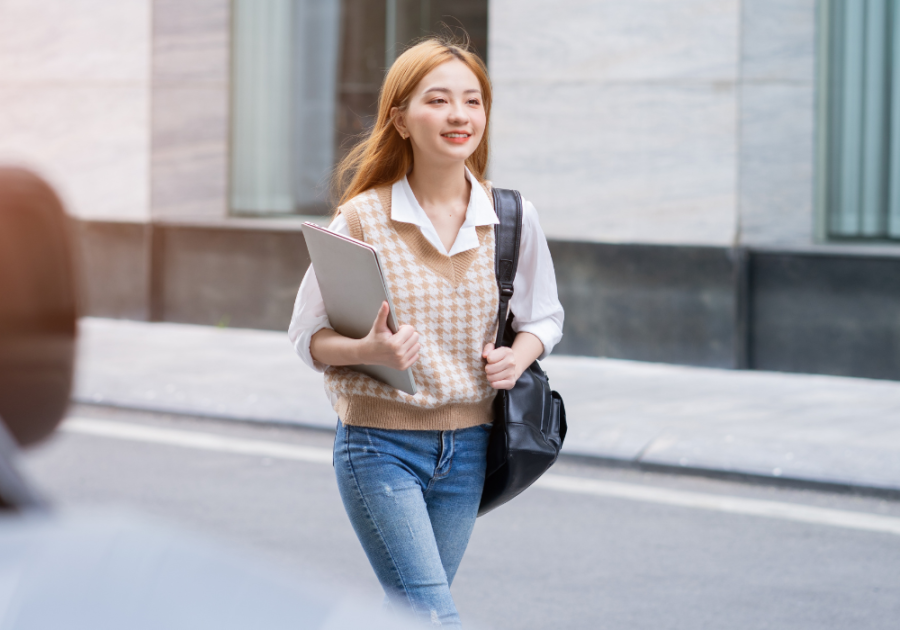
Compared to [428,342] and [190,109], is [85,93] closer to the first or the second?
[190,109]

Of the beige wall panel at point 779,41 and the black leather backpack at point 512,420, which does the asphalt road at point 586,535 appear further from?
the beige wall panel at point 779,41

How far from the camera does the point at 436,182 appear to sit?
251 cm

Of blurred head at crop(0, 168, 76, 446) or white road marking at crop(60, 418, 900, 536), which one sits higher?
blurred head at crop(0, 168, 76, 446)

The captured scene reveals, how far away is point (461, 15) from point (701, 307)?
3.29 metres

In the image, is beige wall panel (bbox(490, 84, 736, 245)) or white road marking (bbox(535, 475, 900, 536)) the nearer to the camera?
white road marking (bbox(535, 475, 900, 536))

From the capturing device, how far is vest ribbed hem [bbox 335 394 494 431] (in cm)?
241

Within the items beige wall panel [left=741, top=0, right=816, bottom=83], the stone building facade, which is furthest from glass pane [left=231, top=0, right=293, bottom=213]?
beige wall panel [left=741, top=0, right=816, bottom=83]

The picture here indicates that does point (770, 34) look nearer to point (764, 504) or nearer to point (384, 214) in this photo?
point (764, 504)

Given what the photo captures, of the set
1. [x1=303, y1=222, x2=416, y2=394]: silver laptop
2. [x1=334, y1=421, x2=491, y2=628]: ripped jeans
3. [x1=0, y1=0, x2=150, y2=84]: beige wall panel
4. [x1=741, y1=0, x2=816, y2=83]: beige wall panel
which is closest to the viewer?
[x1=303, y1=222, x2=416, y2=394]: silver laptop

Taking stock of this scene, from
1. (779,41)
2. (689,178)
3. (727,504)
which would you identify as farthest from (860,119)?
(727,504)

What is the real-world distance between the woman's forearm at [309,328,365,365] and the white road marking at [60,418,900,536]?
268 cm

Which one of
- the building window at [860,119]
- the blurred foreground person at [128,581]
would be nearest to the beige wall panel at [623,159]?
the building window at [860,119]

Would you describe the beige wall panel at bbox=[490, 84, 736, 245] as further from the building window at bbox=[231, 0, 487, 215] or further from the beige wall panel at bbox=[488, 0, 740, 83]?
the building window at bbox=[231, 0, 487, 215]

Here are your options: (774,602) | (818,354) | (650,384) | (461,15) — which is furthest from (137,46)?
(774,602)
